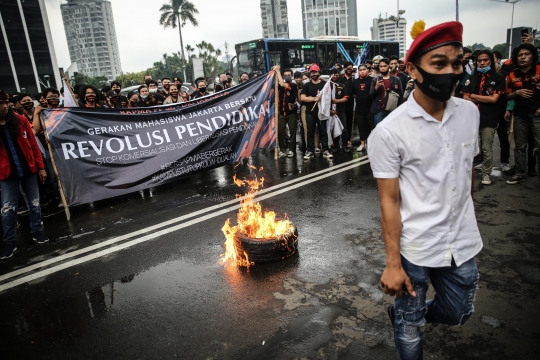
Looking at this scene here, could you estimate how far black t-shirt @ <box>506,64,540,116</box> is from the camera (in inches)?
215

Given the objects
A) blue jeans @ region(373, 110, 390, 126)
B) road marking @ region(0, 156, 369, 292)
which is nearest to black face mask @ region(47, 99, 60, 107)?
road marking @ region(0, 156, 369, 292)

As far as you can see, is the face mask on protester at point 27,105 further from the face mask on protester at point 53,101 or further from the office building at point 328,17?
the office building at point 328,17

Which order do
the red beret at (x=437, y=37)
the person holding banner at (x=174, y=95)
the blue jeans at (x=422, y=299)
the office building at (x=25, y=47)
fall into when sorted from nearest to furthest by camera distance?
the red beret at (x=437, y=37) → the blue jeans at (x=422, y=299) → the person holding banner at (x=174, y=95) → the office building at (x=25, y=47)

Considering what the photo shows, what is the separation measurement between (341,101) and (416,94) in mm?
7436

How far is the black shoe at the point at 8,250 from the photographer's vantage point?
469 centimetres

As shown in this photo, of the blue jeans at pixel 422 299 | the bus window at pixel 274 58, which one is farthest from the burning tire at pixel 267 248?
the bus window at pixel 274 58

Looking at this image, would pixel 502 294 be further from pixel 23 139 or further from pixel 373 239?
pixel 23 139

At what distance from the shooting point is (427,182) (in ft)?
6.02

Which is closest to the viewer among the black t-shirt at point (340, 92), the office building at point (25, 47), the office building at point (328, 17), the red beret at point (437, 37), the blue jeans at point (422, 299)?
the red beret at point (437, 37)

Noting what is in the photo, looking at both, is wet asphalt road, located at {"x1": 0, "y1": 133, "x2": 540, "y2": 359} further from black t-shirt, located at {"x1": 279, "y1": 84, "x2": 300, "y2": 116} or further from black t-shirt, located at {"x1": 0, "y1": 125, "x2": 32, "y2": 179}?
black t-shirt, located at {"x1": 279, "y1": 84, "x2": 300, "y2": 116}

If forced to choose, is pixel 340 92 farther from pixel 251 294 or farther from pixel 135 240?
pixel 251 294

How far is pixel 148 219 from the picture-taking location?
18.5 ft

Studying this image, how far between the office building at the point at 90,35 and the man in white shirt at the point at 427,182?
638 feet

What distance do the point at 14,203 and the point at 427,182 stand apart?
18.0 ft
